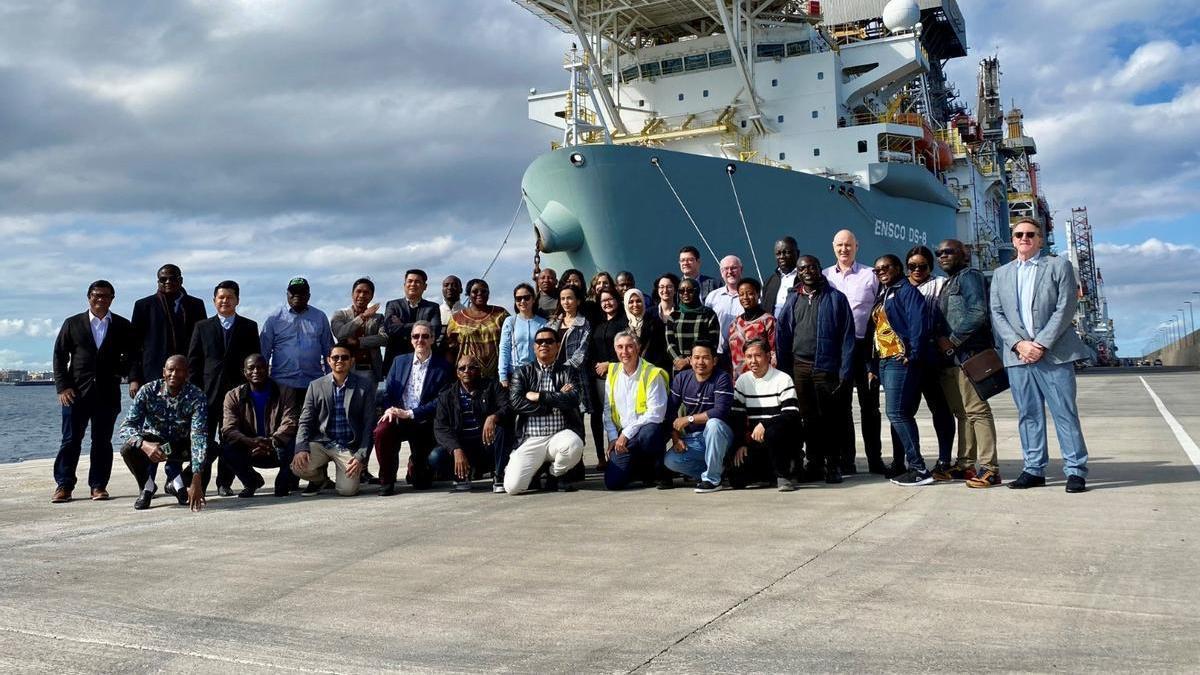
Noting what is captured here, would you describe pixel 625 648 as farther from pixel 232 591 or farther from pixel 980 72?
pixel 980 72

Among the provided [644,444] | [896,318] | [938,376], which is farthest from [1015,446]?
[644,444]

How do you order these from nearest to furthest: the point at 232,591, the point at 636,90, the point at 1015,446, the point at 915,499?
1. the point at 232,591
2. the point at 915,499
3. the point at 1015,446
4. the point at 636,90

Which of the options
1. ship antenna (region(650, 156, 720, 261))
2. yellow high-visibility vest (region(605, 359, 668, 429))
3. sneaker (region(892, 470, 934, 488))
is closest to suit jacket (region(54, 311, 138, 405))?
yellow high-visibility vest (region(605, 359, 668, 429))

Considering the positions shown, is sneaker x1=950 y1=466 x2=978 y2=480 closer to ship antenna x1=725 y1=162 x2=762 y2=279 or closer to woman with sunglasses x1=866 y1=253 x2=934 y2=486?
woman with sunglasses x1=866 y1=253 x2=934 y2=486

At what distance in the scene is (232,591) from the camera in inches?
129

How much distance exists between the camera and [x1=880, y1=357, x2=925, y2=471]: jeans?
5438 millimetres

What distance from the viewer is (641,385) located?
18.9 feet

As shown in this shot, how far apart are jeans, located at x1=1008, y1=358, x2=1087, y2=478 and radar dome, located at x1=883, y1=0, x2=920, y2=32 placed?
19477 mm

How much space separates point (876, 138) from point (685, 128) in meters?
4.35

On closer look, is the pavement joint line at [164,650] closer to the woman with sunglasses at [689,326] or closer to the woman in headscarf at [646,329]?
the woman with sunglasses at [689,326]

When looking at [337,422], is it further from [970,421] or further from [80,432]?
[970,421]

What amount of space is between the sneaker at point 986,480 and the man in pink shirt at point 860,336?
1.86 ft

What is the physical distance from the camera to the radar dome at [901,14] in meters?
22.2

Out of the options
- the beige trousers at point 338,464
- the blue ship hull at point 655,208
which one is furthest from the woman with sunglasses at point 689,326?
the blue ship hull at point 655,208
